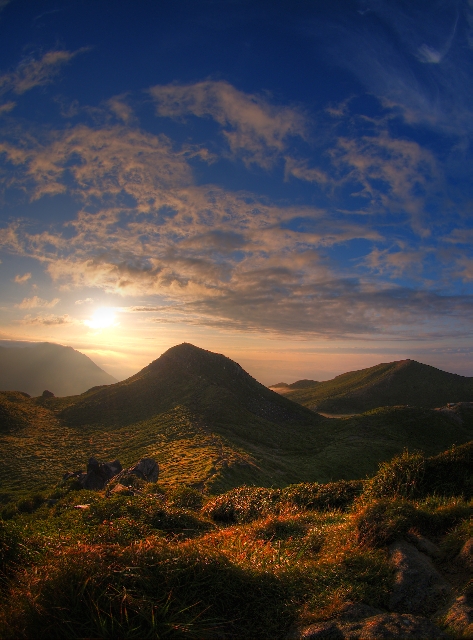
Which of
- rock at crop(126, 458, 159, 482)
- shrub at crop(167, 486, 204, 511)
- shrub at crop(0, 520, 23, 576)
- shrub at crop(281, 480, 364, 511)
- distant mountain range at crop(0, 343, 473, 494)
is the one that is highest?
shrub at crop(0, 520, 23, 576)

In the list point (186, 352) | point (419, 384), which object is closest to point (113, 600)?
point (186, 352)

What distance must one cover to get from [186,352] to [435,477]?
61517 mm

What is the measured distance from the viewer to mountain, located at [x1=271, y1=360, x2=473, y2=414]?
88.7m

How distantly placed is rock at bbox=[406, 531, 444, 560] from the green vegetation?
18 cm

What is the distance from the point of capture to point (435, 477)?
11.4 meters

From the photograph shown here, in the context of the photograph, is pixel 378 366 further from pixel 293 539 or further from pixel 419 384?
pixel 293 539

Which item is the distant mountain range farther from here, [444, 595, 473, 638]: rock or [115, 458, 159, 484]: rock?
[444, 595, 473, 638]: rock

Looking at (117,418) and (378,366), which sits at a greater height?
(378,366)

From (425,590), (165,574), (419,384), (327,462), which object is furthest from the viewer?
(419,384)

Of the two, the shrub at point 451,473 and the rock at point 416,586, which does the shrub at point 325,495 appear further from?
the rock at point 416,586

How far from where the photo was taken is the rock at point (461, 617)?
14.6 feet

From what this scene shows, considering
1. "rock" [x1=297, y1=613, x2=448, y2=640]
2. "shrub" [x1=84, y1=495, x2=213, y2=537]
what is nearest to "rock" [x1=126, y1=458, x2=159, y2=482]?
"shrub" [x1=84, y1=495, x2=213, y2=537]

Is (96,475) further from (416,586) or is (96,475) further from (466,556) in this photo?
(466,556)

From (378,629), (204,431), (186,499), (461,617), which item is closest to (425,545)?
(461,617)
